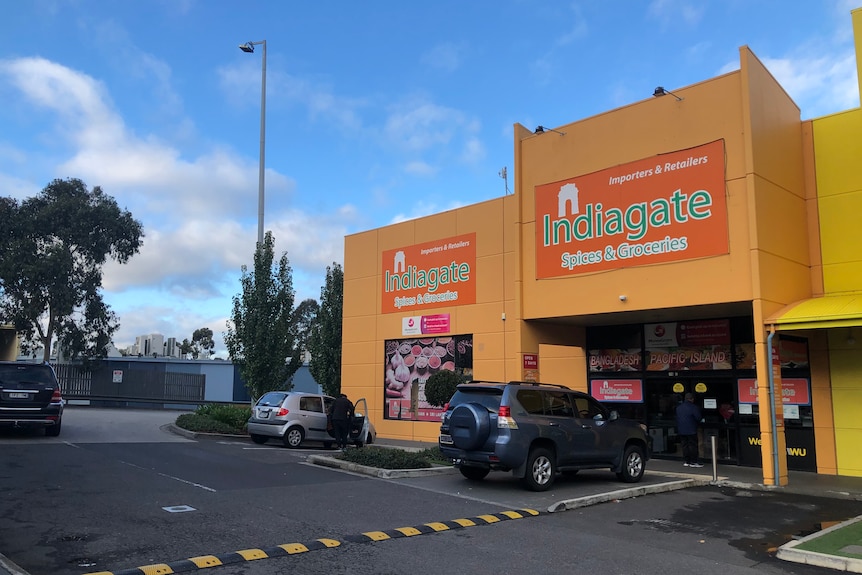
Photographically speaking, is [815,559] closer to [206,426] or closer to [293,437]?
[293,437]

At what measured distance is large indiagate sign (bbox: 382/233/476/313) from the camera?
20594 mm

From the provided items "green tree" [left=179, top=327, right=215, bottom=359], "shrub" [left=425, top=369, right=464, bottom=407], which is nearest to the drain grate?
"shrub" [left=425, top=369, right=464, bottom=407]

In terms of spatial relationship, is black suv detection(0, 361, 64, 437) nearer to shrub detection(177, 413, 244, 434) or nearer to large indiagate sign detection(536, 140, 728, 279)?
shrub detection(177, 413, 244, 434)

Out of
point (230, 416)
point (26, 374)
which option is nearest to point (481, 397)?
point (26, 374)

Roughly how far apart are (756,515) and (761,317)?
4.02 meters

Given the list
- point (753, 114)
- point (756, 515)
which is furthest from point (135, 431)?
point (753, 114)

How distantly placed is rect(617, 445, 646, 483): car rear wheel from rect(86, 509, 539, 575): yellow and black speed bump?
3975 mm

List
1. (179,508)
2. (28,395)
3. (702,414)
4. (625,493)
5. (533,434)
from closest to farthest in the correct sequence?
(179,508) → (625,493) → (533,434) → (702,414) → (28,395)

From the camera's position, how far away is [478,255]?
2031 centimetres

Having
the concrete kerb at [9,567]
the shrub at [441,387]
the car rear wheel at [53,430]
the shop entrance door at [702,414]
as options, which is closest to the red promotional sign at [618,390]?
the shop entrance door at [702,414]

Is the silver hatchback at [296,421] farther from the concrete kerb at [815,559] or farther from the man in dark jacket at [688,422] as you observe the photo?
the concrete kerb at [815,559]

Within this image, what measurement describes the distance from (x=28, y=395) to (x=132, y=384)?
81.3 feet

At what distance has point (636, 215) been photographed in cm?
1446

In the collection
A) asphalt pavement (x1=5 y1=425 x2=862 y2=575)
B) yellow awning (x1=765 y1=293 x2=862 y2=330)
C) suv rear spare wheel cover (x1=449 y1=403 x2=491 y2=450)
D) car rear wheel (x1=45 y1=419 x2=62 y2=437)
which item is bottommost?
asphalt pavement (x1=5 y1=425 x2=862 y2=575)
